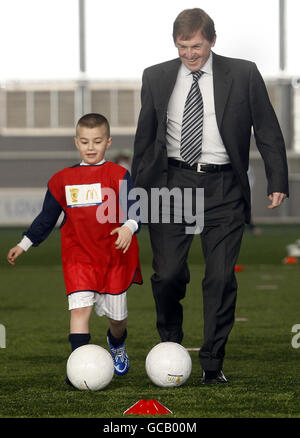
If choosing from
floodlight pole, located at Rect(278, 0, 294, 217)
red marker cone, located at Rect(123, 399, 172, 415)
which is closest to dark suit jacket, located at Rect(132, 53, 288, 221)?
red marker cone, located at Rect(123, 399, 172, 415)

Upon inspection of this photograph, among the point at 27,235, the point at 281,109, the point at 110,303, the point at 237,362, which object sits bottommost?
the point at 237,362

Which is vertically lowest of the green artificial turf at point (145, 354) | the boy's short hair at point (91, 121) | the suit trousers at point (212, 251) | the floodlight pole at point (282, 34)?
the green artificial turf at point (145, 354)

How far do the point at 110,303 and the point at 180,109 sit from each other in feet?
3.72

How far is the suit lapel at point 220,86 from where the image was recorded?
5738 millimetres

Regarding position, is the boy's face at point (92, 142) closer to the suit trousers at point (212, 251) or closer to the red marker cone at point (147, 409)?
the suit trousers at point (212, 251)

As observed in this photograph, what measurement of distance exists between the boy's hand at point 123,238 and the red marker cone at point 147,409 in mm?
1051

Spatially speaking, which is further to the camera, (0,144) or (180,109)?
(0,144)

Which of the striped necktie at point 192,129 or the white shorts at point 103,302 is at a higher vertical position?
the striped necktie at point 192,129

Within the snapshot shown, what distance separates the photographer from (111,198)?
5.80 meters

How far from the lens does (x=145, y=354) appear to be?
6.83 meters

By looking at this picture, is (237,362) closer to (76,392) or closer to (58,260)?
(76,392)

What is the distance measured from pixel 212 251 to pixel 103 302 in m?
0.66

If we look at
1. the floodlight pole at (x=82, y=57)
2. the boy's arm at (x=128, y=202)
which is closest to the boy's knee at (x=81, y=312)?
the boy's arm at (x=128, y=202)
